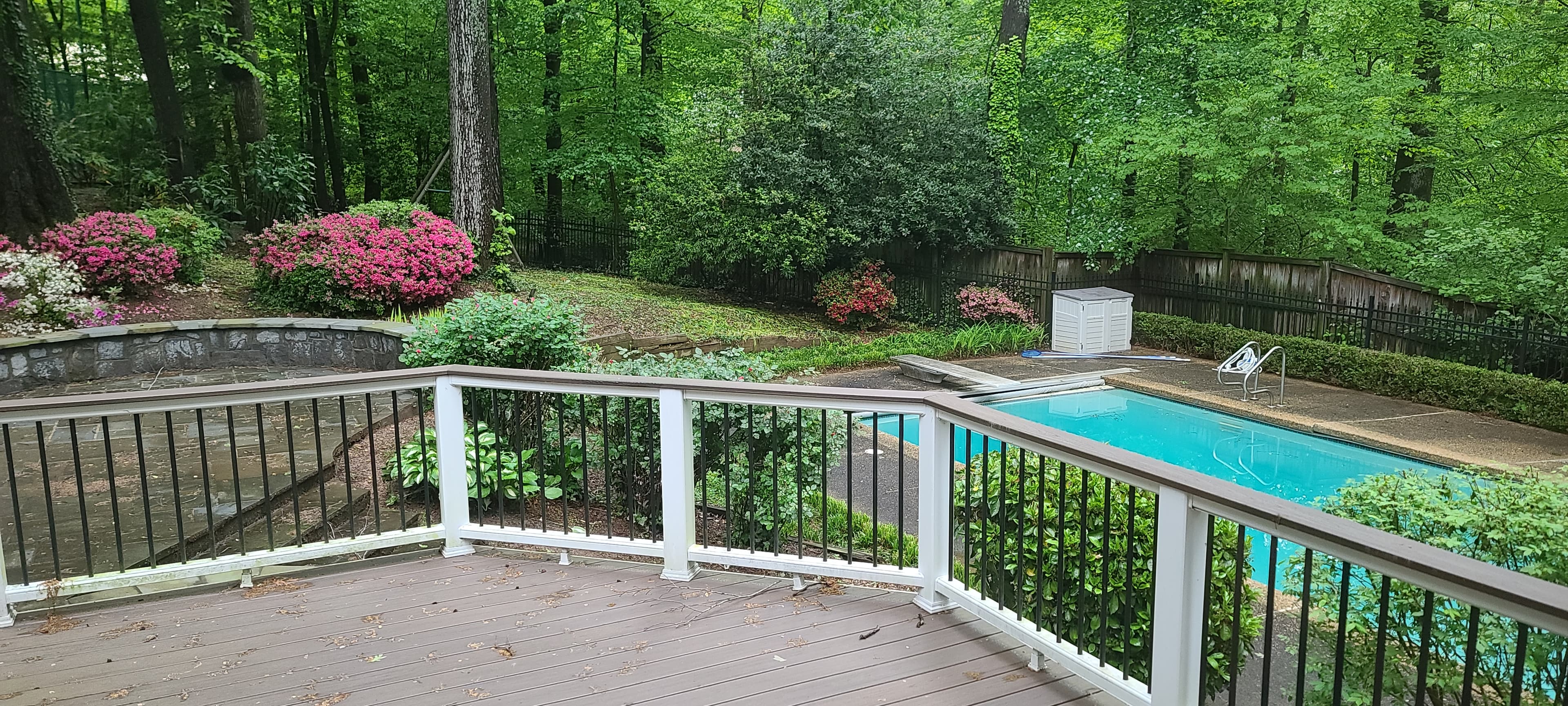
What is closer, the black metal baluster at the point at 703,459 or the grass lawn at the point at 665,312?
the black metal baluster at the point at 703,459

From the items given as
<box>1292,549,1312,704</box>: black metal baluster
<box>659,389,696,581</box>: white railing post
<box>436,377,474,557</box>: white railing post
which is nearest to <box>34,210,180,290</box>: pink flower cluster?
<box>436,377,474,557</box>: white railing post

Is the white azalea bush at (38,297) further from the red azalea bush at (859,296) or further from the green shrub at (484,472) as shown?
the red azalea bush at (859,296)

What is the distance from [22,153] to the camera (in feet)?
30.3

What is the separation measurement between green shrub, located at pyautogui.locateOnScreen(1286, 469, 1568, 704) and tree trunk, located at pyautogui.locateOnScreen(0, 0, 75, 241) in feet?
37.0

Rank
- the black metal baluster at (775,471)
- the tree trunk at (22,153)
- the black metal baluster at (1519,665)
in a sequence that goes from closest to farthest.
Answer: the black metal baluster at (1519,665) → the black metal baluster at (775,471) → the tree trunk at (22,153)

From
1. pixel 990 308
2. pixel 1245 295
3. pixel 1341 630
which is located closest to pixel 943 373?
pixel 990 308

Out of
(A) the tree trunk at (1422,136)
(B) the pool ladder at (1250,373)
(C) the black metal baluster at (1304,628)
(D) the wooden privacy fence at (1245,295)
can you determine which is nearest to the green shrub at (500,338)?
(C) the black metal baluster at (1304,628)

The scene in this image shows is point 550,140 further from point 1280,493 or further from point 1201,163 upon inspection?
point 1280,493

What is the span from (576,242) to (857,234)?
7728 mm

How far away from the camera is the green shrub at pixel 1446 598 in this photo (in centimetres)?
268

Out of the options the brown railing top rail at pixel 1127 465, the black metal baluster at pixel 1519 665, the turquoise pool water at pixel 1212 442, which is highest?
the brown railing top rail at pixel 1127 465

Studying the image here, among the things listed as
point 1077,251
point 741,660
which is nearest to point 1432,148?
point 1077,251

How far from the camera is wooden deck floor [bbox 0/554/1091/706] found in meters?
2.84

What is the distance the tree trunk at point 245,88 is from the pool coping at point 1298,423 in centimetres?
1258
